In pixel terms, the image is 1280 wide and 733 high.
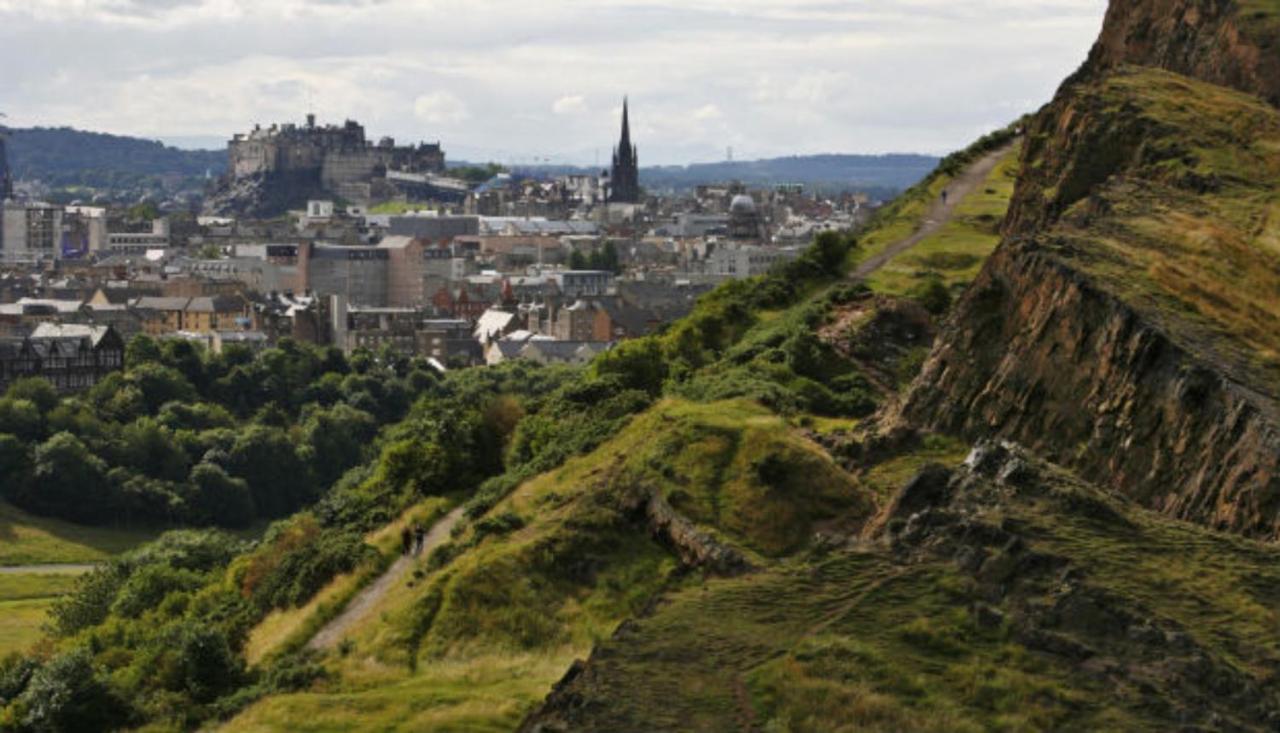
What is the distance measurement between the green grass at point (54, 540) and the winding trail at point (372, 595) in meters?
60.2

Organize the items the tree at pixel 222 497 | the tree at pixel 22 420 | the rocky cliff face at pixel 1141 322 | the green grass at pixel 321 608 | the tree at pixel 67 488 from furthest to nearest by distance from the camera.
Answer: the tree at pixel 22 420 < the tree at pixel 222 497 < the tree at pixel 67 488 < the green grass at pixel 321 608 < the rocky cliff face at pixel 1141 322

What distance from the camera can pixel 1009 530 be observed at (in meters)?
22.0

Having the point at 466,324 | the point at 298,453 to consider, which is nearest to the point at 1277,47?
the point at 298,453

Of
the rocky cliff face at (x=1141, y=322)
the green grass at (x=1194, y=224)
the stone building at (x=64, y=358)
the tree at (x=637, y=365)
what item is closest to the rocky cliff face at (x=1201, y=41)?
the green grass at (x=1194, y=224)

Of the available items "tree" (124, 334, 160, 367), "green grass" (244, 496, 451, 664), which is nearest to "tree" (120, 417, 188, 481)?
"tree" (124, 334, 160, 367)

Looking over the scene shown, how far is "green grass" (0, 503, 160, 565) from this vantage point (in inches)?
4048

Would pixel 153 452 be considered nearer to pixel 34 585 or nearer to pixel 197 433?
pixel 197 433

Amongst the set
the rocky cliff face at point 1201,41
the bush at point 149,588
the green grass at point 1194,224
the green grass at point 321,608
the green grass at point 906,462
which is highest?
the rocky cliff face at point 1201,41

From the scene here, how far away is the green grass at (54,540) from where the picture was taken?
4048 inches

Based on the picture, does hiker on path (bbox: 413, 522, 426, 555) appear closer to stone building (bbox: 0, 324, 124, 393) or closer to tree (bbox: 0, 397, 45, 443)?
tree (bbox: 0, 397, 45, 443)

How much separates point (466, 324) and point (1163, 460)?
Answer: 159448mm

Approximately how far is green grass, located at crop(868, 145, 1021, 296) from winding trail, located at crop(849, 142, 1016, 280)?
426mm

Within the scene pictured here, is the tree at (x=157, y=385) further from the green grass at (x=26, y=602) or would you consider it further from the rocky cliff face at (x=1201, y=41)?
the rocky cliff face at (x=1201, y=41)

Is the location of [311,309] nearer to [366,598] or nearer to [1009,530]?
[366,598]
